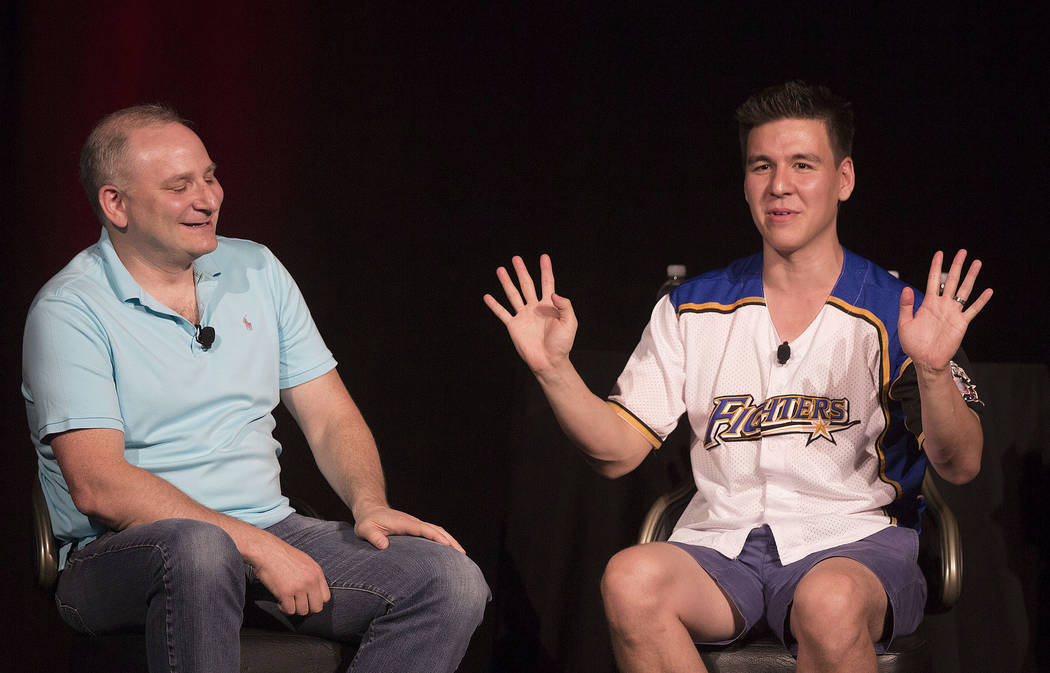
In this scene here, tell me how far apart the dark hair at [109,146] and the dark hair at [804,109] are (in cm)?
124

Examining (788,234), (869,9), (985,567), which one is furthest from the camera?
(869,9)

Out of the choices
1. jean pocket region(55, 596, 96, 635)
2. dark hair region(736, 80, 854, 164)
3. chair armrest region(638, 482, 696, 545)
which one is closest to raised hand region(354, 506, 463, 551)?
chair armrest region(638, 482, 696, 545)

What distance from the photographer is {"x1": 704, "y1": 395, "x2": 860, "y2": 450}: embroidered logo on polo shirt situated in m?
2.17

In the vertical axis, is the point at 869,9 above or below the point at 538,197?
above

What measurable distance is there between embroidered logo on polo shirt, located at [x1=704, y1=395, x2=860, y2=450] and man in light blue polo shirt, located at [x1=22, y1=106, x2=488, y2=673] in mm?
602

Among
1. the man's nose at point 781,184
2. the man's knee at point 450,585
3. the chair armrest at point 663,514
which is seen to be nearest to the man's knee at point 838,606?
the chair armrest at point 663,514

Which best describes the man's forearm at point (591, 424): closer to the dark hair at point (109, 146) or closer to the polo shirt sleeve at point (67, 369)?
the polo shirt sleeve at point (67, 369)

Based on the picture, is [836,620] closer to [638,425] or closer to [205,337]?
[638,425]

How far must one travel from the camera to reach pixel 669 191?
3334 mm

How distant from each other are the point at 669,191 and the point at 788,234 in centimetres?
115

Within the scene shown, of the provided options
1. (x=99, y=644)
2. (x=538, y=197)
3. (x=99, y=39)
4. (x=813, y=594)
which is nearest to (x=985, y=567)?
(x=813, y=594)

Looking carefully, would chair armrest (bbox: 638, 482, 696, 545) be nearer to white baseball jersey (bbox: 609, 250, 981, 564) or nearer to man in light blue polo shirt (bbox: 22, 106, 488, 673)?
white baseball jersey (bbox: 609, 250, 981, 564)

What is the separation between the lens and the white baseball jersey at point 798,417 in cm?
215

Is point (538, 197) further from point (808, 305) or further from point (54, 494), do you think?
point (54, 494)
